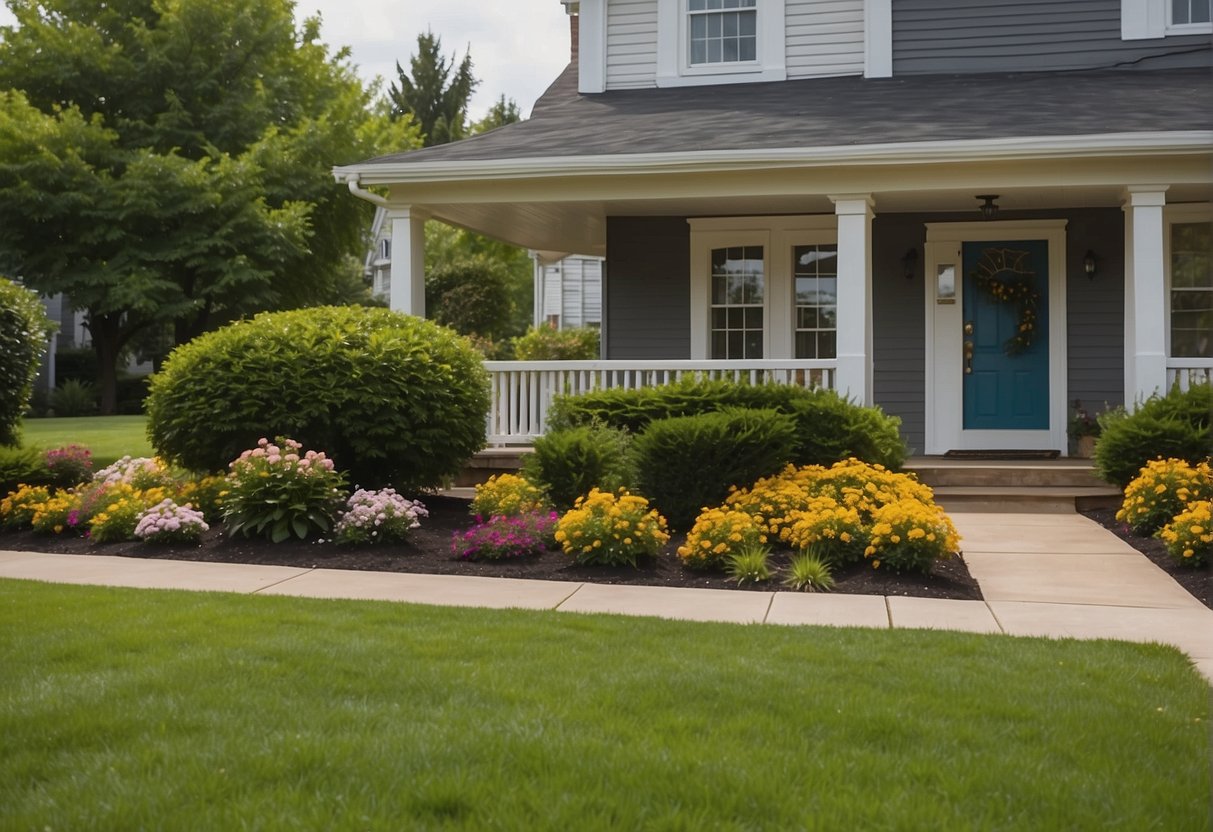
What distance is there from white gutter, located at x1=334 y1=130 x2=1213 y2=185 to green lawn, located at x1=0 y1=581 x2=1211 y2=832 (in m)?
5.71

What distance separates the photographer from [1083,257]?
11.9 meters

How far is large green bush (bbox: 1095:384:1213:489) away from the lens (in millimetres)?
9086

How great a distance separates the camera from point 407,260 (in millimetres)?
11391

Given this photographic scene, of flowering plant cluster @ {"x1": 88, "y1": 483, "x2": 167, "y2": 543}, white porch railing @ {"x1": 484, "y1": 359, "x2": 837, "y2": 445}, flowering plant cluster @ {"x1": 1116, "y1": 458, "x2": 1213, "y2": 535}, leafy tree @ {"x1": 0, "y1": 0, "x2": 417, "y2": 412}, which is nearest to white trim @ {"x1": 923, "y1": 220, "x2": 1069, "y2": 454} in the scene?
white porch railing @ {"x1": 484, "y1": 359, "x2": 837, "y2": 445}

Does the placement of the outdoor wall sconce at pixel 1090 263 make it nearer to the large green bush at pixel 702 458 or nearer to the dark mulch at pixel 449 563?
the large green bush at pixel 702 458

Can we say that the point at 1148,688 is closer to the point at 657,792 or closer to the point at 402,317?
the point at 657,792

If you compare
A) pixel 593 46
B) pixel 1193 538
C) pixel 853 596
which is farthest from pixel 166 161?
pixel 1193 538

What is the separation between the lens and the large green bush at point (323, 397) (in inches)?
344

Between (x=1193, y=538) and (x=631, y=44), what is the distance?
885cm

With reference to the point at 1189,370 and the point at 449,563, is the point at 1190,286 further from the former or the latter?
the point at 449,563

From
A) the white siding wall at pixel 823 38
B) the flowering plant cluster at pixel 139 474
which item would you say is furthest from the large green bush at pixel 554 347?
the flowering plant cluster at pixel 139 474

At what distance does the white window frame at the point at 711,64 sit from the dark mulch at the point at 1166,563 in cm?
643

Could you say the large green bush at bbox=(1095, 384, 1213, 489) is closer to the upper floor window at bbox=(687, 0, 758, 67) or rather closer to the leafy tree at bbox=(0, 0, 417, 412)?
the upper floor window at bbox=(687, 0, 758, 67)

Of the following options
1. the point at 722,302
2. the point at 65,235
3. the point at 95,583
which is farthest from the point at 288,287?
the point at 95,583
